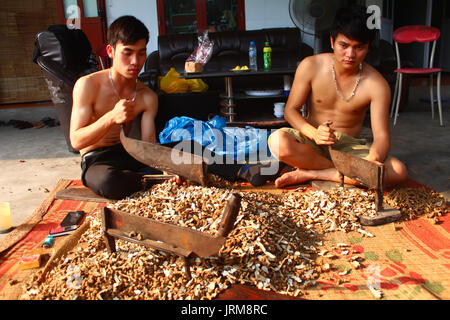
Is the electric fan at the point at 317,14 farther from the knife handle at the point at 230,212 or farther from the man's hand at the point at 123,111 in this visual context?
the knife handle at the point at 230,212

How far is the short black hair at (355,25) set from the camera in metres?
2.36

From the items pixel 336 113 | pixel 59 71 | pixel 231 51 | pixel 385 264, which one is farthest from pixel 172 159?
pixel 231 51

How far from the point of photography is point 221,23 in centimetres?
720

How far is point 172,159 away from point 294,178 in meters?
1.22

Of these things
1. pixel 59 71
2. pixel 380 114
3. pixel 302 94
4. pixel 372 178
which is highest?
pixel 59 71

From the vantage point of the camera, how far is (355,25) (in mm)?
2354

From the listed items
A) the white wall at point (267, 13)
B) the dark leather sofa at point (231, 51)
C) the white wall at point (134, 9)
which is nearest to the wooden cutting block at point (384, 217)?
the dark leather sofa at point (231, 51)

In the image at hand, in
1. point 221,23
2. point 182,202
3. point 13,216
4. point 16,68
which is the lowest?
point 13,216

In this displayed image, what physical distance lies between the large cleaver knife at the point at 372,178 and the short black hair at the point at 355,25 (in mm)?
726

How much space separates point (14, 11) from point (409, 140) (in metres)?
7.12

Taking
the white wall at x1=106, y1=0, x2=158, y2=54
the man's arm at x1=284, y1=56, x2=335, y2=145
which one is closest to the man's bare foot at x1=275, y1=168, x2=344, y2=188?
the man's arm at x1=284, y1=56, x2=335, y2=145

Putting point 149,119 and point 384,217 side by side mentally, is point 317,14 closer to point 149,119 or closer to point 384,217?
point 149,119
